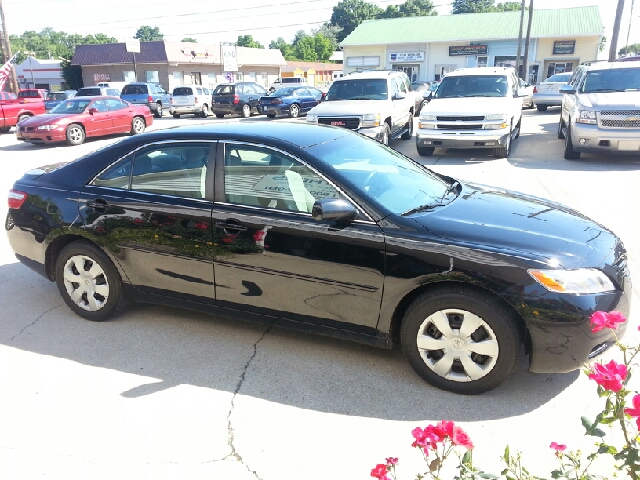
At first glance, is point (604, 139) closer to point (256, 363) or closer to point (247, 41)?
point (256, 363)

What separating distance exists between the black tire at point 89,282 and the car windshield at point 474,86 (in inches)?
417

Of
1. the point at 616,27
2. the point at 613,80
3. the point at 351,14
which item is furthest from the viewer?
the point at 351,14

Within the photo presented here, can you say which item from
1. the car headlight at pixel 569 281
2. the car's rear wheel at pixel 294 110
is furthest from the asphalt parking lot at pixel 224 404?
the car's rear wheel at pixel 294 110

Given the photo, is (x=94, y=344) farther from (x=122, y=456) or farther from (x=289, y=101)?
(x=289, y=101)

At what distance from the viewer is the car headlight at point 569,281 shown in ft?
10.1

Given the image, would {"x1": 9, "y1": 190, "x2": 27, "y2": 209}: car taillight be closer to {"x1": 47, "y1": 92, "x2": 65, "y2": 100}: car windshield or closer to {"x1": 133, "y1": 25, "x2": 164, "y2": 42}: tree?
{"x1": 47, "y1": 92, "x2": 65, "y2": 100}: car windshield

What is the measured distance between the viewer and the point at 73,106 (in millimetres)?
17438

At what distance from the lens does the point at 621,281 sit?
3324mm

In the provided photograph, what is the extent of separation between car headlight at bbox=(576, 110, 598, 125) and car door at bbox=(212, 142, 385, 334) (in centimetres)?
923

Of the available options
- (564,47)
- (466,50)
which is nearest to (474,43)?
(466,50)

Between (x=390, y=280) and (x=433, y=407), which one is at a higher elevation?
(x=390, y=280)

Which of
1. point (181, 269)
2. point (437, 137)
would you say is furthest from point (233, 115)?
point (181, 269)

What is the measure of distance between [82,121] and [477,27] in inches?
1369

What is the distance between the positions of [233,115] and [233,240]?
2437 cm
